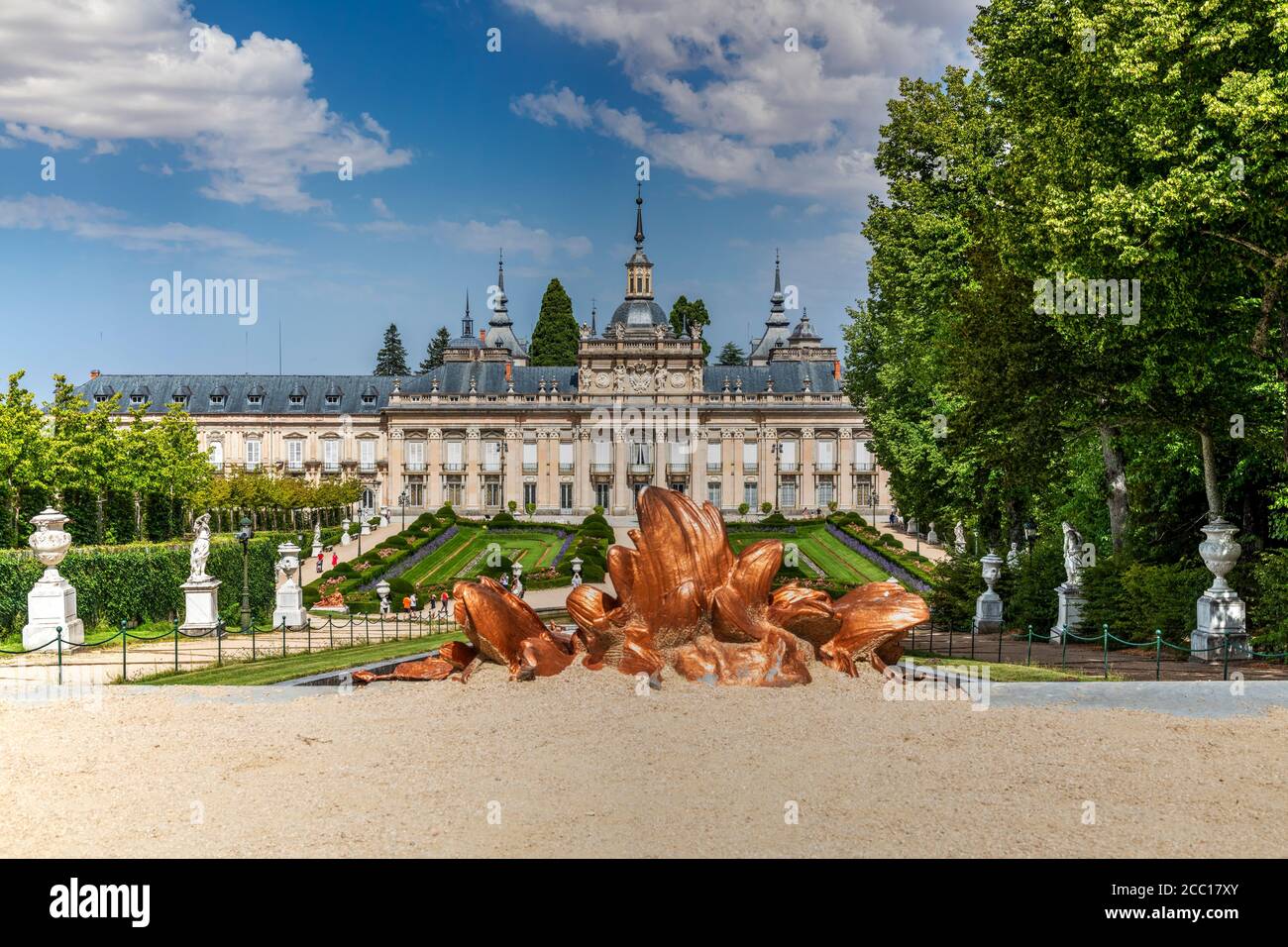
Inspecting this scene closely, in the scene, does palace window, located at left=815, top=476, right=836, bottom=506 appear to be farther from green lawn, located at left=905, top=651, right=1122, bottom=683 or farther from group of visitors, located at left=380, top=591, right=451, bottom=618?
green lawn, located at left=905, top=651, right=1122, bottom=683

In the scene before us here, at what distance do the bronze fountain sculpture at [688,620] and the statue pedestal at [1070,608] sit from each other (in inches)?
292

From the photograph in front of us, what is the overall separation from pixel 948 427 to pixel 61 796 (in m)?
19.8

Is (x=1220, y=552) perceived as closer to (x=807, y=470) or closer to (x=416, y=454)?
(x=807, y=470)

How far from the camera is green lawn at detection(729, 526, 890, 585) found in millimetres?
39750

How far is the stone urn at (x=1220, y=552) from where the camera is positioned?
1581 centimetres

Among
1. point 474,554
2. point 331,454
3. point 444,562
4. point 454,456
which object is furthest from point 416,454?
point 444,562

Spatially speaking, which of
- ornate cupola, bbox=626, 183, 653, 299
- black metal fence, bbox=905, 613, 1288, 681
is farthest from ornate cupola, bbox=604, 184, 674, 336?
black metal fence, bbox=905, 613, 1288, 681

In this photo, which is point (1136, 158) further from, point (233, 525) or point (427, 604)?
point (233, 525)

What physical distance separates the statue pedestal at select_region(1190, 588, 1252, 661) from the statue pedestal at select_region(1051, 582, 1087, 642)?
313cm

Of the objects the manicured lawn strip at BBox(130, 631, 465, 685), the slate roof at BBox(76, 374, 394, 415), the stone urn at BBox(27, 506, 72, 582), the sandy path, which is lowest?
the manicured lawn strip at BBox(130, 631, 465, 685)

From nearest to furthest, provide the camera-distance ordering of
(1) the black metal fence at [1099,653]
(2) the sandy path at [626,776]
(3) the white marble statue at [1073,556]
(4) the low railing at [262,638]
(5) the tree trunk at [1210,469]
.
→ (2) the sandy path at [626,776]
(1) the black metal fence at [1099,653]
(4) the low railing at [262,638]
(5) the tree trunk at [1210,469]
(3) the white marble statue at [1073,556]

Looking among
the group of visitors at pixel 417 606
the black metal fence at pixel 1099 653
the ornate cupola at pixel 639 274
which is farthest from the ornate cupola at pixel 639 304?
the black metal fence at pixel 1099 653

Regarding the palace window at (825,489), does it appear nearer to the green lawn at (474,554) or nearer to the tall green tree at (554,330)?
the tall green tree at (554,330)

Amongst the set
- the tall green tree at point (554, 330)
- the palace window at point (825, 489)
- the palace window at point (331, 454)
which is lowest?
the palace window at point (825, 489)
